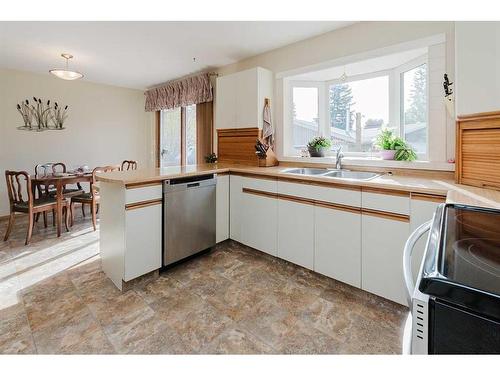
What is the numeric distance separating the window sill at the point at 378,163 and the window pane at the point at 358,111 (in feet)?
0.76

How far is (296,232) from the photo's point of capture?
7.77ft

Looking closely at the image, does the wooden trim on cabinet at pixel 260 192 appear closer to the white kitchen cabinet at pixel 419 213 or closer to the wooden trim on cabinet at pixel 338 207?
the wooden trim on cabinet at pixel 338 207

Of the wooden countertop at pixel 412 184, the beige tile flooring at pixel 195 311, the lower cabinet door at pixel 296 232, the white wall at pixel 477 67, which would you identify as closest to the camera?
the wooden countertop at pixel 412 184

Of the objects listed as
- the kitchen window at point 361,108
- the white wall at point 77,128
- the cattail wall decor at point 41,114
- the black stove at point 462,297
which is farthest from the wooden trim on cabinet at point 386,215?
the white wall at point 77,128

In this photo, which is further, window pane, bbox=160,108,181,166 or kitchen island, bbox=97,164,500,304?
window pane, bbox=160,108,181,166

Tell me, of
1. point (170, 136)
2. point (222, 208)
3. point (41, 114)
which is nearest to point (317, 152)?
point (222, 208)

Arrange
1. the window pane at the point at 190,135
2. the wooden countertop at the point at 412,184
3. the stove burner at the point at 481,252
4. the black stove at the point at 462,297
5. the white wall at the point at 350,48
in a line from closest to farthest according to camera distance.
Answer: the black stove at the point at 462,297 → the stove burner at the point at 481,252 → the wooden countertop at the point at 412,184 → the white wall at the point at 350,48 → the window pane at the point at 190,135

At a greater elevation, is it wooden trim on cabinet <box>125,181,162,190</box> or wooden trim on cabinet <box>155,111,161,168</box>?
wooden trim on cabinet <box>155,111,161,168</box>

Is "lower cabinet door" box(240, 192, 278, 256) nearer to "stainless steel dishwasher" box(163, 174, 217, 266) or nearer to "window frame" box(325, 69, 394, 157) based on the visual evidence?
"stainless steel dishwasher" box(163, 174, 217, 266)

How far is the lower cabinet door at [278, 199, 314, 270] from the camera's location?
7.47 ft

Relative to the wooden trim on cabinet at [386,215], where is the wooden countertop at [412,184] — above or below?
above

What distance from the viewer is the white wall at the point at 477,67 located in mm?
1429

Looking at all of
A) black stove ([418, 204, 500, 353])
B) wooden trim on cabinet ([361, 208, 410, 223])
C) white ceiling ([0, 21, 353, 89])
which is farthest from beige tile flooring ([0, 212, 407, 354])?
white ceiling ([0, 21, 353, 89])
